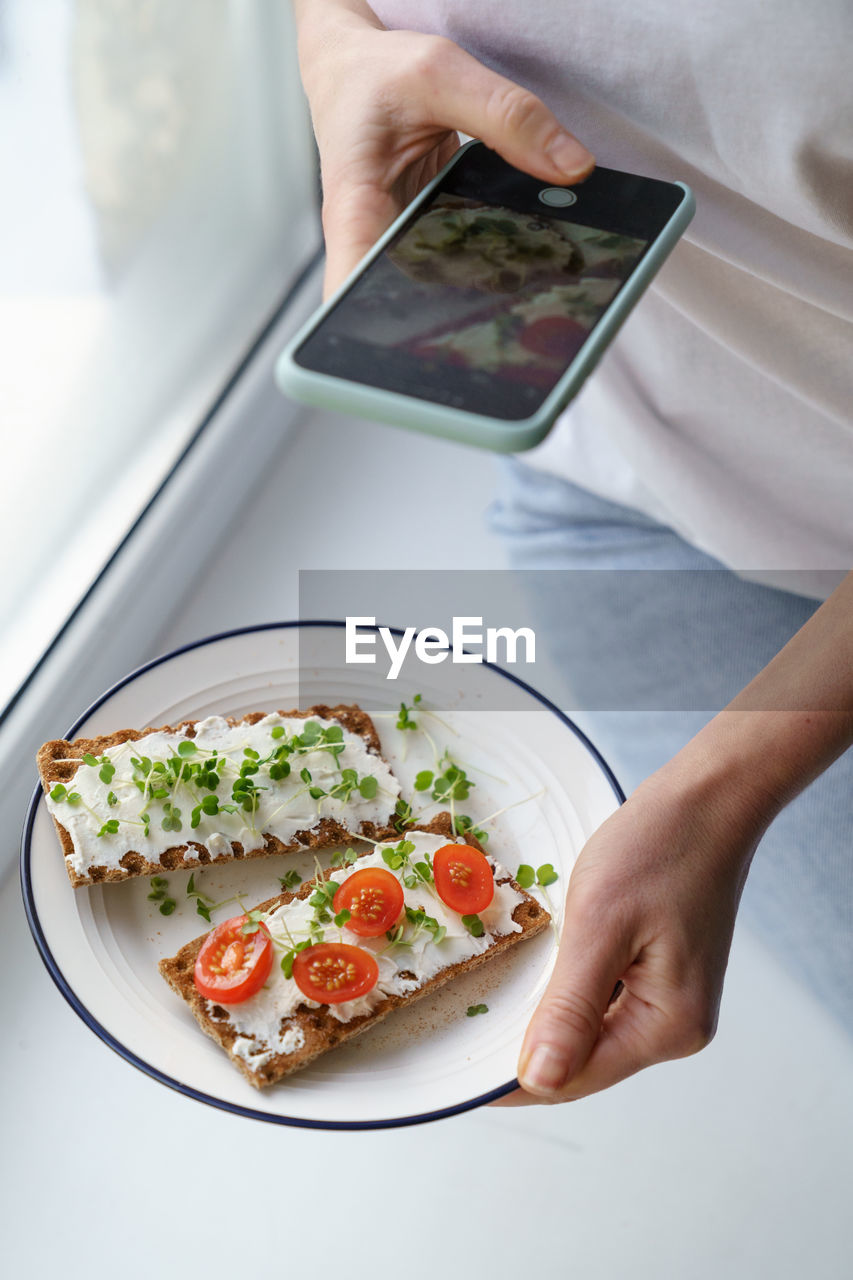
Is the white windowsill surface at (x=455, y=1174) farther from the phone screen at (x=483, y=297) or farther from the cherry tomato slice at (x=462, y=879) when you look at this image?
the phone screen at (x=483, y=297)

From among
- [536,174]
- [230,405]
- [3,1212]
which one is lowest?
[3,1212]

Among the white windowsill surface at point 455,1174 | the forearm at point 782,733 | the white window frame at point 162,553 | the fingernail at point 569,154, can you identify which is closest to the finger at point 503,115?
the fingernail at point 569,154

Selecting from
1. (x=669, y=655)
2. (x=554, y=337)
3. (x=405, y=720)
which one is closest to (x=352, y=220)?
(x=554, y=337)

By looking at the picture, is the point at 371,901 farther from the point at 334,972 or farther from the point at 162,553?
the point at 162,553

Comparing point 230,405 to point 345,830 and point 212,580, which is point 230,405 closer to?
point 212,580

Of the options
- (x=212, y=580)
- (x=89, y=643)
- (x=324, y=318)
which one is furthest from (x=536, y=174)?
(x=212, y=580)

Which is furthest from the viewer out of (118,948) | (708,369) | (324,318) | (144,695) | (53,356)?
(53,356)
